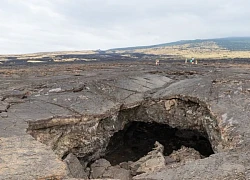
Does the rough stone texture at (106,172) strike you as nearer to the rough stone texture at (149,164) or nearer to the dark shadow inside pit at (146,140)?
the rough stone texture at (149,164)

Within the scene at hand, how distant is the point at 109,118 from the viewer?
10.1 m

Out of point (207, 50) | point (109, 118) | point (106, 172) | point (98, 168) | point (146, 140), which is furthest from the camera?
point (207, 50)

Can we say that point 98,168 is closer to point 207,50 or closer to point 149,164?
point 149,164

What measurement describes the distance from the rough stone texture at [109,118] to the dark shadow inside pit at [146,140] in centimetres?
119

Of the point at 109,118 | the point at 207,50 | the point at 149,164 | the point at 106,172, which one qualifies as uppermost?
the point at 109,118

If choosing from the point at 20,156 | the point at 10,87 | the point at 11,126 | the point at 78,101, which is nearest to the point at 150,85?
the point at 78,101

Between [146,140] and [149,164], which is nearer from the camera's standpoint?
[149,164]

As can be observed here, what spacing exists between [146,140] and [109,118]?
329 cm

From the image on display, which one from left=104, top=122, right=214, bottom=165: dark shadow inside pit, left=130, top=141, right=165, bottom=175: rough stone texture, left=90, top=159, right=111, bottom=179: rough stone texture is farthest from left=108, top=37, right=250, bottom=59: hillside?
left=90, top=159, right=111, bottom=179: rough stone texture

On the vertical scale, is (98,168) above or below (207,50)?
above

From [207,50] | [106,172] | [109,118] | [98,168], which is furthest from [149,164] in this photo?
[207,50]

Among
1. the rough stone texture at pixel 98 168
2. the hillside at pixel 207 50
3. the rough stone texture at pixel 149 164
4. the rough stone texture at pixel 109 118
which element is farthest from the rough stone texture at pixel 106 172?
the hillside at pixel 207 50

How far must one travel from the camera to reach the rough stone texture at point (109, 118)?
18.4ft

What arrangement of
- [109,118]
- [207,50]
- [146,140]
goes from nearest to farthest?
[109,118]
[146,140]
[207,50]
